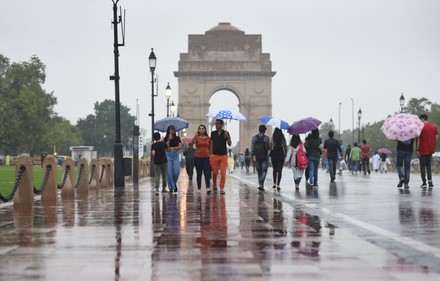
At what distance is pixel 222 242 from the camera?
900 cm

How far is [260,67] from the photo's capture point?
341 feet

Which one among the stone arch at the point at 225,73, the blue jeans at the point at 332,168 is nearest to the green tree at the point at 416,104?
the stone arch at the point at 225,73

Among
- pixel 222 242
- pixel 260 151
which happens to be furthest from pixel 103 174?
pixel 222 242

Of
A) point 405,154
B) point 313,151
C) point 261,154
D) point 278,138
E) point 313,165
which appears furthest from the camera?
point 313,165

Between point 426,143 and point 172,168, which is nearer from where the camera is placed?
point 172,168

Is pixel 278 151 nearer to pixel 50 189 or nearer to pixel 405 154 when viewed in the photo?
pixel 405 154

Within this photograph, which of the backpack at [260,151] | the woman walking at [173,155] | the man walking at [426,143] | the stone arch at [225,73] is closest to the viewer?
the woman walking at [173,155]

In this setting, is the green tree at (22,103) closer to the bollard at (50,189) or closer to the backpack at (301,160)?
the backpack at (301,160)

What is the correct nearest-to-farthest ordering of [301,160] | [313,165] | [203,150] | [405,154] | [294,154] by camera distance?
1. [203,150]
2. [405,154]
3. [301,160]
4. [294,154]
5. [313,165]

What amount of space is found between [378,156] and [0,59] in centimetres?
4791

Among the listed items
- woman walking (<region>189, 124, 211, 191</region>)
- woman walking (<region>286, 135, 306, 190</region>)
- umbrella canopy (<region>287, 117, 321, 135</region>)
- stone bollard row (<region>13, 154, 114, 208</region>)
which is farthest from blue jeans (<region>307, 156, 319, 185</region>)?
stone bollard row (<region>13, 154, 114, 208</region>)

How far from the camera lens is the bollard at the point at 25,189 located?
15.1 metres

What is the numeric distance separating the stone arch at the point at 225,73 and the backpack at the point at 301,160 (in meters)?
80.5

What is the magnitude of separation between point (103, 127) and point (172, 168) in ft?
478
